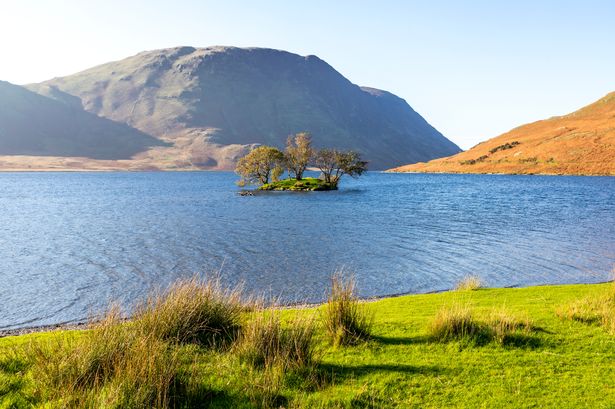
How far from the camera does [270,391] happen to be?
7.98 metres

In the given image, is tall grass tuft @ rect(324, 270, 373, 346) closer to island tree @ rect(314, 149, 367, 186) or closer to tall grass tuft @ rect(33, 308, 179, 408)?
tall grass tuft @ rect(33, 308, 179, 408)

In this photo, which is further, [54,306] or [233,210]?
[233,210]

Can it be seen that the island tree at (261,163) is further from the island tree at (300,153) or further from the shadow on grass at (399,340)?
the shadow on grass at (399,340)

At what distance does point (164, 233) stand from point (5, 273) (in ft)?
54.1

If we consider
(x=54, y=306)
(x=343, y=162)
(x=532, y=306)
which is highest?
(x=343, y=162)

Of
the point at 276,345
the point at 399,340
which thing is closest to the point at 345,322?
the point at 399,340

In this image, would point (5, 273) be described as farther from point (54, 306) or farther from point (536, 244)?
point (536, 244)

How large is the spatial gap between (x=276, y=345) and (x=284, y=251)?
24.3 metres

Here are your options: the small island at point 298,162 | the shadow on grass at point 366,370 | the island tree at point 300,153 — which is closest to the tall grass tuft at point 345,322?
the shadow on grass at point 366,370

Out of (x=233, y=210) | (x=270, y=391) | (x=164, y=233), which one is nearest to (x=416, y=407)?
(x=270, y=391)

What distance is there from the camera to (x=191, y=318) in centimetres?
1098

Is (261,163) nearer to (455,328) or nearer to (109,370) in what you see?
(455,328)

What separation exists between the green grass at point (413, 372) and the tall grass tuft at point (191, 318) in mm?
448

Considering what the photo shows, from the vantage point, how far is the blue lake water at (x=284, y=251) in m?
23.6
